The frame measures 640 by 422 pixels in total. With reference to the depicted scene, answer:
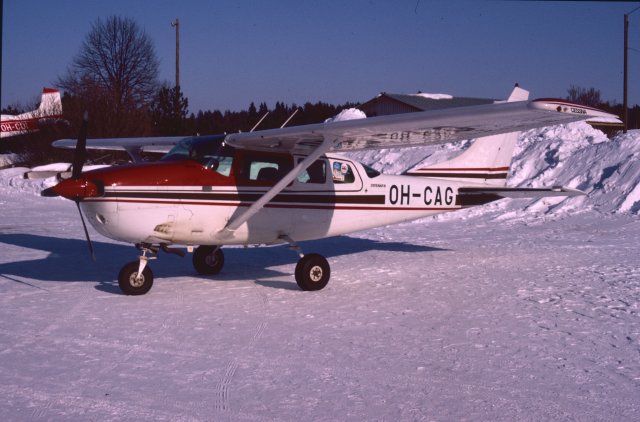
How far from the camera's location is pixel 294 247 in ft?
29.5

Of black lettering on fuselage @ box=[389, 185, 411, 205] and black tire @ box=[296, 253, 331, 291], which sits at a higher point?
black lettering on fuselage @ box=[389, 185, 411, 205]

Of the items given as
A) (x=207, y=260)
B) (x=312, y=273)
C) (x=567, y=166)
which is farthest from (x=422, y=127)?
(x=567, y=166)

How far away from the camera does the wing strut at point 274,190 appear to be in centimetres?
809

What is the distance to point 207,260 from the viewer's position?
9.63 m

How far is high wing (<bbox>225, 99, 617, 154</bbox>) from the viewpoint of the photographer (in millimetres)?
6256

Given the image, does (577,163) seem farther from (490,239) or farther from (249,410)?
(249,410)

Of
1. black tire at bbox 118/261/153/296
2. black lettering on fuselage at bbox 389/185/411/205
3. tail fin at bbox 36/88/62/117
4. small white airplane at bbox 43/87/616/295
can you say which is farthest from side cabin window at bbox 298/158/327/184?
tail fin at bbox 36/88/62/117

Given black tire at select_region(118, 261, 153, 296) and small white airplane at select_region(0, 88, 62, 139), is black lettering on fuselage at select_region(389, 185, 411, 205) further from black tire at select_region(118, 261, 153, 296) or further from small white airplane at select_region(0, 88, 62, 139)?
small white airplane at select_region(0, 88, 62, 139)

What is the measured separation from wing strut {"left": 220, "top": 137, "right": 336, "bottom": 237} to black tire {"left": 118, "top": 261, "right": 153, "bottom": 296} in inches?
44.4

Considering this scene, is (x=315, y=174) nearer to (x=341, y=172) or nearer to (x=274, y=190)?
(x=341, y=172)

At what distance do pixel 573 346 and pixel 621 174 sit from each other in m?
14.3

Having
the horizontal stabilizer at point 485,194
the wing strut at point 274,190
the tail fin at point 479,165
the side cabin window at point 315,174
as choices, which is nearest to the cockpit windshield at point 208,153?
the wing strut at point 274,190

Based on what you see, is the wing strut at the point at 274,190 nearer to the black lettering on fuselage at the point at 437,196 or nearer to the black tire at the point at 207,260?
the black tire at the point at 207,260

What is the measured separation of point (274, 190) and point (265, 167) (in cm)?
67
